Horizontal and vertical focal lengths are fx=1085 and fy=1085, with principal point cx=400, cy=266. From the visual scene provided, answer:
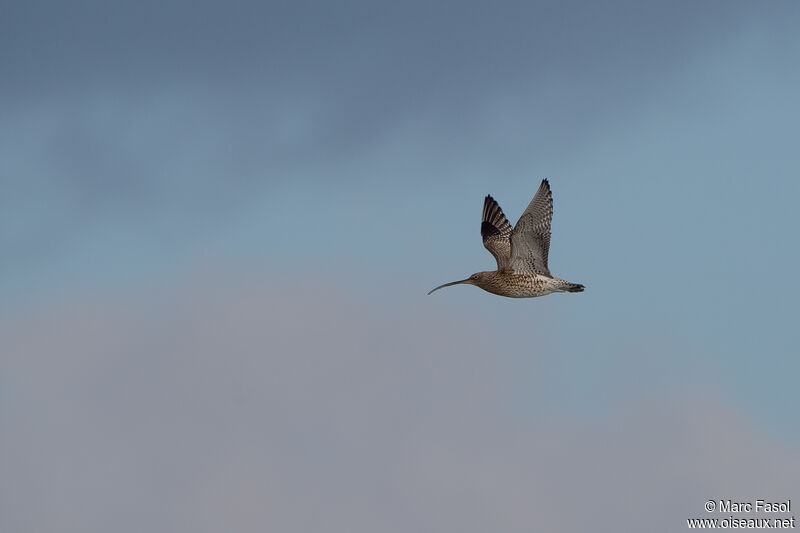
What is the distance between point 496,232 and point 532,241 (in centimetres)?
298

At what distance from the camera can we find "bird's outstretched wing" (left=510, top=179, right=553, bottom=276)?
26766 millimetres

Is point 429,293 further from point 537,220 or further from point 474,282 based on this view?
point 537,220

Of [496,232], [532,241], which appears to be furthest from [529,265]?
[496,232]

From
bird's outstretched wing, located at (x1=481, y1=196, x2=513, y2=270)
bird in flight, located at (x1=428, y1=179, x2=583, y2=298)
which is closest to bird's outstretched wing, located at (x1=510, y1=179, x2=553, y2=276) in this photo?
bird in flight, located at (x1=428, y1=179, x2=583, y2=298)

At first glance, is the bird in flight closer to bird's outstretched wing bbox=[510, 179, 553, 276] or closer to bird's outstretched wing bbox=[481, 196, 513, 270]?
bird's outstretched wing bbox=[510, 179, 553, 276]

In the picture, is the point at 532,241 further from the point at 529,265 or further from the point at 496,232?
the point at 496,232

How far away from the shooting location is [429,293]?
2873 centimetres

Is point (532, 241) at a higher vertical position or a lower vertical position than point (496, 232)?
lower

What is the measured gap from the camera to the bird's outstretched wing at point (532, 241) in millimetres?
26766

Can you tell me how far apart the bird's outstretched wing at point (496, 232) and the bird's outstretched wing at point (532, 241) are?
42 centimetres

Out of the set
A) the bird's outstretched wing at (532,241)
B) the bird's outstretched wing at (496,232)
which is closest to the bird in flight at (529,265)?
the bird's outstretched wing at (532,241)

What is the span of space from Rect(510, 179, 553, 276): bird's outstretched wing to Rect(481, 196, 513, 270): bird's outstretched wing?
16.6 inches

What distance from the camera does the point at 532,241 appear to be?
2692 cm

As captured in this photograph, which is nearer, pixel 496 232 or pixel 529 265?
pixel 529 265
